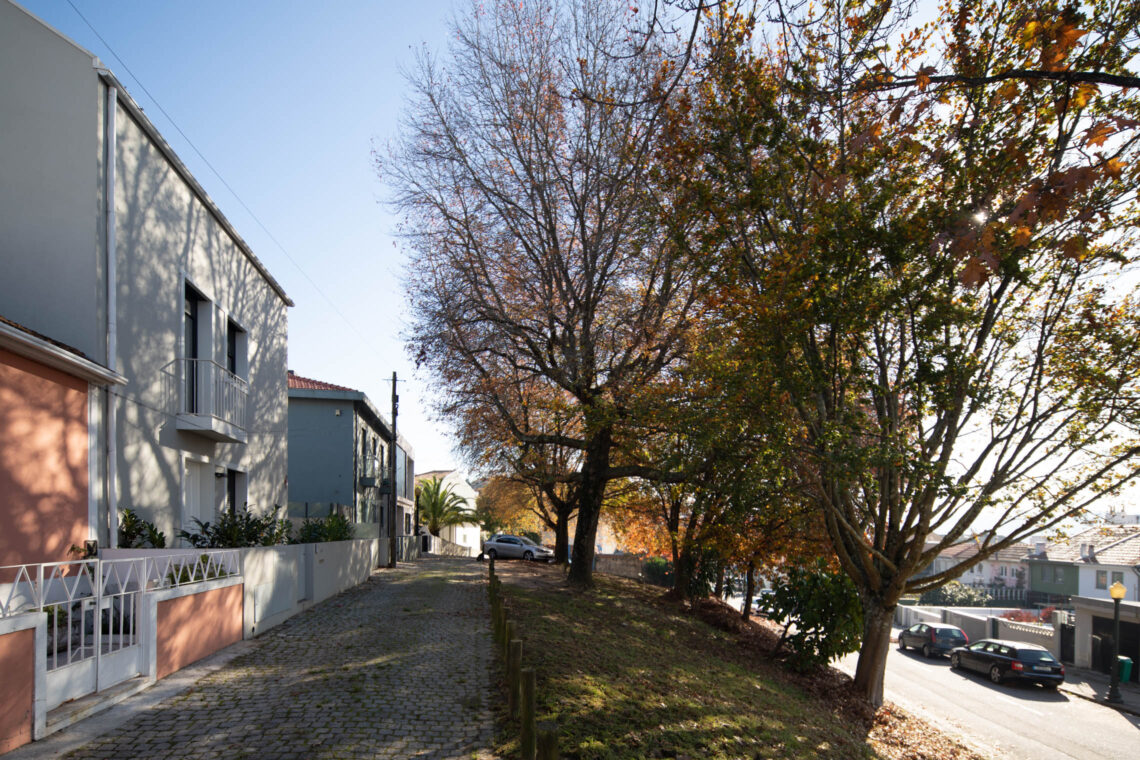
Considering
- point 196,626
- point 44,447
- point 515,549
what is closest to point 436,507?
point 515,549

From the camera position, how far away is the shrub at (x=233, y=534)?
38.5ft

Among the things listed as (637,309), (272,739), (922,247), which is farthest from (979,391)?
(272,739)

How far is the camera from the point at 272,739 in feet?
21.5

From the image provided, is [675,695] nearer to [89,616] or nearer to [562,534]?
[89,616]

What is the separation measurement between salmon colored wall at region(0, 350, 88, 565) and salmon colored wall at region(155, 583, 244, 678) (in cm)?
154

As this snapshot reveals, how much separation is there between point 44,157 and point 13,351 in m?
3.24

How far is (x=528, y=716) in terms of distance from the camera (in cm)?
595

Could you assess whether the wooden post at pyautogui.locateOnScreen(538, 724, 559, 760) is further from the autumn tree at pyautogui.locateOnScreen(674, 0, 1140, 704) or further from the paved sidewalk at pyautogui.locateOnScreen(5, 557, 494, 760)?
the autumn tree at pyautogui.locateOnScreen(674, 0, 1140, 704)

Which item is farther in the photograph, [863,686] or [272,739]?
[863,686]

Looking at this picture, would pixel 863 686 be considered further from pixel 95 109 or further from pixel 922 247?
pixel 95 109

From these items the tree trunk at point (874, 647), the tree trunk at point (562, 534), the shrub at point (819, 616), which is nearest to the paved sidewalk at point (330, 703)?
the shrub at point (819, 616)

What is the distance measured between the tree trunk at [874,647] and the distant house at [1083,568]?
2473 centimetres

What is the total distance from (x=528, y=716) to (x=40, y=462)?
6536 mm

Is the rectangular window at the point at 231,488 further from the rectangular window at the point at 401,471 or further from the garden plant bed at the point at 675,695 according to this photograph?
the rectangular window at the point at 401,471
